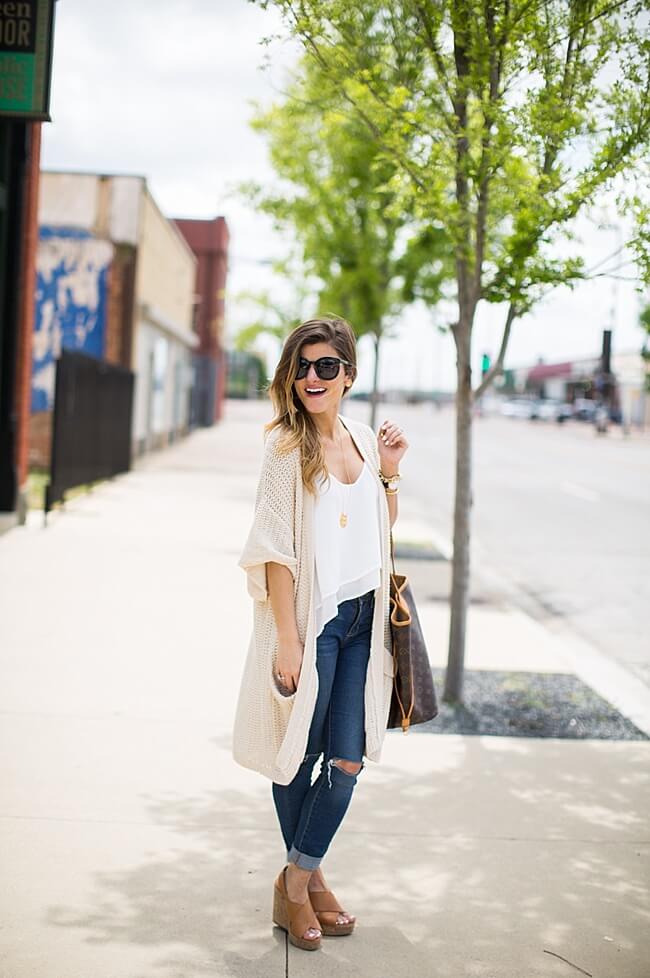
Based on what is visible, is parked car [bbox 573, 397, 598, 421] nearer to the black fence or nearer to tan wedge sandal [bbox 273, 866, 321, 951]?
the black fence

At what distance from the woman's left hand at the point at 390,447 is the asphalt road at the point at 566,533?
14.9ft

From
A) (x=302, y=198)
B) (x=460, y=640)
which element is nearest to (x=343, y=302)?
(x=302, y=198)

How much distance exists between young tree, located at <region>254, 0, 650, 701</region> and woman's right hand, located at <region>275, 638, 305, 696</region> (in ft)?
9.86

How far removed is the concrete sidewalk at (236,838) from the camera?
342cm

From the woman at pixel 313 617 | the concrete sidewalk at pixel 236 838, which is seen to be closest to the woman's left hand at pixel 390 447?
the woman at pixel 313 617

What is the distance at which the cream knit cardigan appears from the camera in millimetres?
3342

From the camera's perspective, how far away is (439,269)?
55.0 ft

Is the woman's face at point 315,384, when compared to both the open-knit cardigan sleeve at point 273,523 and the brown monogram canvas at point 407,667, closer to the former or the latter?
the open-knit cardigan sleeve at point 273,523

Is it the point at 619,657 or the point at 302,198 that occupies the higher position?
the point at 302,198

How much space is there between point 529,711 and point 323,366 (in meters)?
3.44

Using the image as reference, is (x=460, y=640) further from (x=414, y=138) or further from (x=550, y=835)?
(x=414, y=138)

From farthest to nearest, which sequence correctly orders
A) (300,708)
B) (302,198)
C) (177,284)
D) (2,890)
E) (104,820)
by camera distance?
(177,284)
(302,198)
(104,820)
(2,890)
(300,708)

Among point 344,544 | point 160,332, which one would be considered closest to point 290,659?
point 344,544

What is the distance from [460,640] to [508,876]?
236cm
